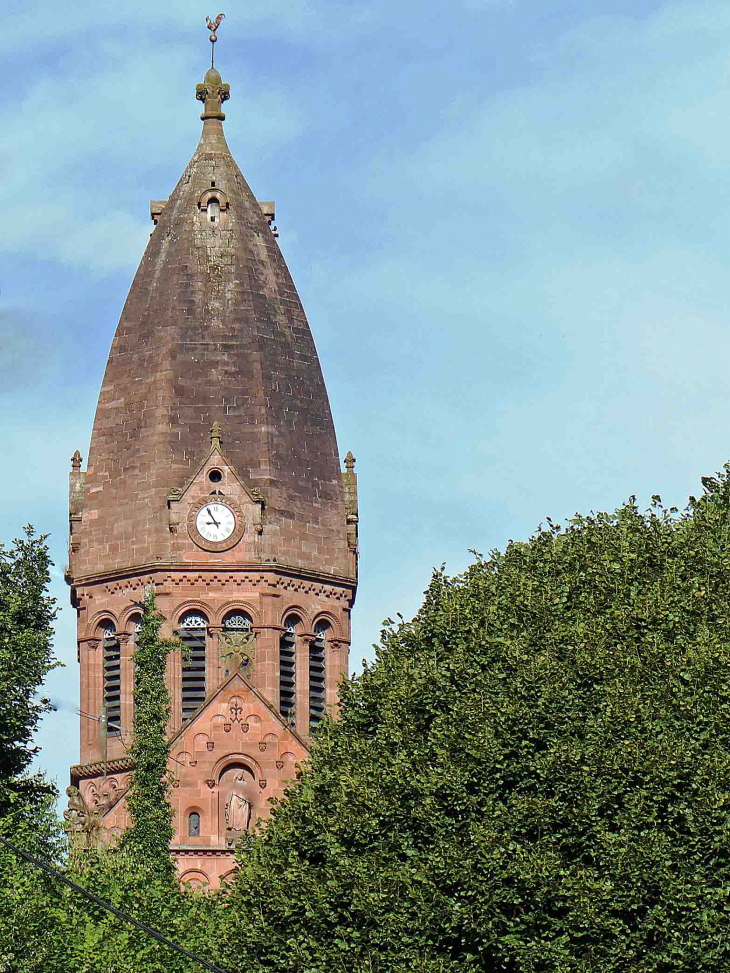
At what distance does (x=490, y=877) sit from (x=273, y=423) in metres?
44.5

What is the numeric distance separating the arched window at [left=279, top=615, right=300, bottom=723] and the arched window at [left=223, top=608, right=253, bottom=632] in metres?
1.24

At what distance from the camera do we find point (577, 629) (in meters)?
58.7

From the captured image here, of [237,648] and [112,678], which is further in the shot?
[112,678]

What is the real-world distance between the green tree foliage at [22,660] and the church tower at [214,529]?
28108 mm

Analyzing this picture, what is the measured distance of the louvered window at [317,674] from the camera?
9750cm

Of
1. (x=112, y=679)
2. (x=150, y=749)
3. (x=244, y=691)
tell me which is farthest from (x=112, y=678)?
(x=244, y=691)

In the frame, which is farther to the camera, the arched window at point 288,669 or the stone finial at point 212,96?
the stone finial at point 212,96

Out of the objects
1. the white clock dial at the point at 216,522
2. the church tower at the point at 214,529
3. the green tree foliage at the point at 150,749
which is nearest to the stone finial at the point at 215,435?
the church tower at the point at 214,529

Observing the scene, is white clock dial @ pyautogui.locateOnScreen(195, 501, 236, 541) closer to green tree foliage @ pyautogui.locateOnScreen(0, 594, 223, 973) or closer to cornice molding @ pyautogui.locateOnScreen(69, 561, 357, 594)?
cornice molding @ pyautogui.locateOnScreen(69, 561, 357, 594)

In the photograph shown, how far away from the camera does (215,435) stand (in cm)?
9781

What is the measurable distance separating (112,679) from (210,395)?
32.2 feet

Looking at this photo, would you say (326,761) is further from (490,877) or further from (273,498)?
(273,498)

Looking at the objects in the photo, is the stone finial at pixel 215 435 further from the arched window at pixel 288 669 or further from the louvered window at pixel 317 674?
the louvered window at pixel 317 674

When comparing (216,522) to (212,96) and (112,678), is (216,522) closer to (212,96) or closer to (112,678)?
(112,678)
